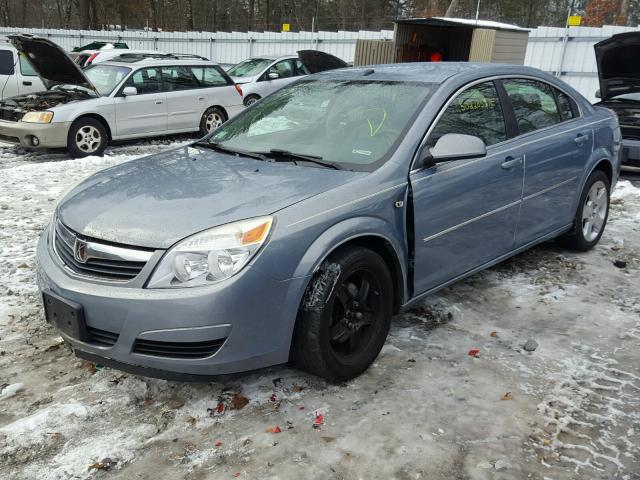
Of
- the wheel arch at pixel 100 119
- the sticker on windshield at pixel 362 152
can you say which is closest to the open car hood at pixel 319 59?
the wheel arch at pixel 100 119

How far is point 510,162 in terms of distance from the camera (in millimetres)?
4055

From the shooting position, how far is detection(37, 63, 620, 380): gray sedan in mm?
2676

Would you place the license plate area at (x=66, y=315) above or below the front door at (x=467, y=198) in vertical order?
below

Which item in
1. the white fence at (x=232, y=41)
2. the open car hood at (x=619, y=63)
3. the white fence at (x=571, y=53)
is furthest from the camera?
the white fence at (x=232, y=41)

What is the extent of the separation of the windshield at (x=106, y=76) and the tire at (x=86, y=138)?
0.65 meters

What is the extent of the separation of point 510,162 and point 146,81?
818 centimetres

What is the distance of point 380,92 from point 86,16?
35.6 metres

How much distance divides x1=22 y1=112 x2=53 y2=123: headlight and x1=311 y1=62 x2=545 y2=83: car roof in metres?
6.36

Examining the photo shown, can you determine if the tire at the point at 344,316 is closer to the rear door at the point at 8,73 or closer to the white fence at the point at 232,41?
the rear door at the point at 8,73

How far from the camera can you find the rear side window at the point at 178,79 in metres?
10.9


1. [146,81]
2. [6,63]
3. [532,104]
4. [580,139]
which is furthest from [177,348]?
[6,63]

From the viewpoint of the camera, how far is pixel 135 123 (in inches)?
405

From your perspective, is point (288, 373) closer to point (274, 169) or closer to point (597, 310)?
point (274, 169)

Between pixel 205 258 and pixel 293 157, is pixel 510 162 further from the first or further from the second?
pixel 205 258
